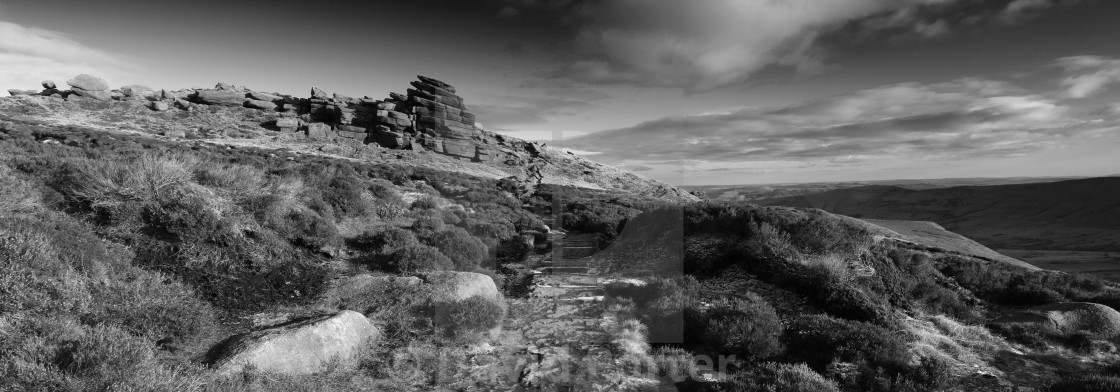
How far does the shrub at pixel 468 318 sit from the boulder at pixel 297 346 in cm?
129

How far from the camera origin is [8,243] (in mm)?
5250

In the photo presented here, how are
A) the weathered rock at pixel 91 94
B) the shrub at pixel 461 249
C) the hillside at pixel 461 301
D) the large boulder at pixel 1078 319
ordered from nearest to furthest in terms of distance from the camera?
1. the hillside at pixel 461 301
2. the large boulder at pixel 1078 319
3. the shrub at pixel 461 249
4. the weathered rock at pixel 91 94

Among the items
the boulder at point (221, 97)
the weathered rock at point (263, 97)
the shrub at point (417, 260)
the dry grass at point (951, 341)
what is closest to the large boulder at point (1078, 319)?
the dry grass at point (951, 341)

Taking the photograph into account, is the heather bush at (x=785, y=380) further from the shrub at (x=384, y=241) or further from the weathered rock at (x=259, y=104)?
the weathered rock at (x=259, y=104)

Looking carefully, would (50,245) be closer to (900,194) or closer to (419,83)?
(419,83)

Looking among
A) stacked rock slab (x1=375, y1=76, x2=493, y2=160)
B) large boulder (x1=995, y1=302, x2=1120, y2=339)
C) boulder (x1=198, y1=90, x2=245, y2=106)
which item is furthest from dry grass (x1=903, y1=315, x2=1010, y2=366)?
boulder (x1=198, y1=90, x2=245, y2=106)

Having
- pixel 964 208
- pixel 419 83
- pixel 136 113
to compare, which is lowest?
pixel 964 208

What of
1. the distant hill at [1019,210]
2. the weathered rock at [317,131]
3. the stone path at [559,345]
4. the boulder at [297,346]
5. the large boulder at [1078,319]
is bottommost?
the distant hill at [1019,210]

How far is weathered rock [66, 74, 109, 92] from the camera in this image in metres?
48.4

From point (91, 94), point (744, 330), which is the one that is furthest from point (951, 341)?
point (91, 94)

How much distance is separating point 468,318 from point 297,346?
266cm

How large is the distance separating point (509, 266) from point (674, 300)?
204 inches

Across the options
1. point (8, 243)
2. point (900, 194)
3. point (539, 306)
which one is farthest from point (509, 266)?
point (900, 194)

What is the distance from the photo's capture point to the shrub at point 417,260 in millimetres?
9414
